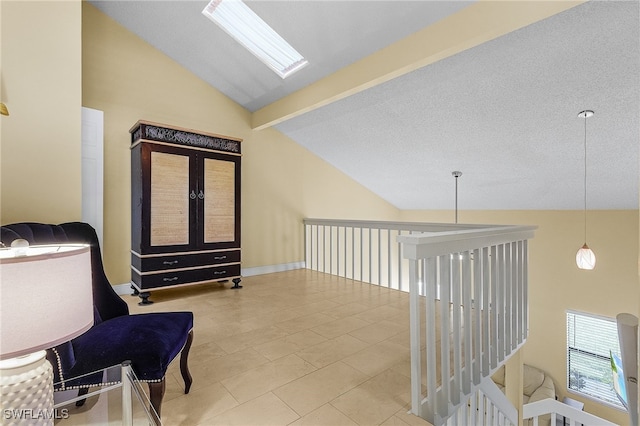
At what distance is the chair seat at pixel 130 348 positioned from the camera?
1398 millimetres

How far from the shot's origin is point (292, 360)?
215cm

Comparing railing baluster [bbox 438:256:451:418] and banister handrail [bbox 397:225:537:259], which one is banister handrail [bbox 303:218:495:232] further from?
railing baluster [bbox 438:256:451:418]

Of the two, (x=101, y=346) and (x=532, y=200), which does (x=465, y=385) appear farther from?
(x=532, y=200)

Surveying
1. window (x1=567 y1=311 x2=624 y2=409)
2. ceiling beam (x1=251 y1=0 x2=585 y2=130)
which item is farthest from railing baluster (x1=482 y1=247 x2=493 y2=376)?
window (x1=567 y1=311 x2=624 y2=409)

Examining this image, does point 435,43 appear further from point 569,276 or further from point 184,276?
point 569,276

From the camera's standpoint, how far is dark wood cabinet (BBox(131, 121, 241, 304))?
3.25 m

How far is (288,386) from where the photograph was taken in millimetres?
1835

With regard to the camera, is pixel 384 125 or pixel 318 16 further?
pixel 384 125

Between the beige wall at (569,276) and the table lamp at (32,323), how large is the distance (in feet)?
21.9

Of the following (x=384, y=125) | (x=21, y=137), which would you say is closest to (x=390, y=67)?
(x=384, y=125)

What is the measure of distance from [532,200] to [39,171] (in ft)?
21.5

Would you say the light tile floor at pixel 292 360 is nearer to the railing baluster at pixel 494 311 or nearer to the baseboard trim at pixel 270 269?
the railing baluster at pixel 494 311

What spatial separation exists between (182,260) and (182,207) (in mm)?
606

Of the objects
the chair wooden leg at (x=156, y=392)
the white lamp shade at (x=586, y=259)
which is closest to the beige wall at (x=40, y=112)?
the chair wooden leg at (x=156, y=392)
